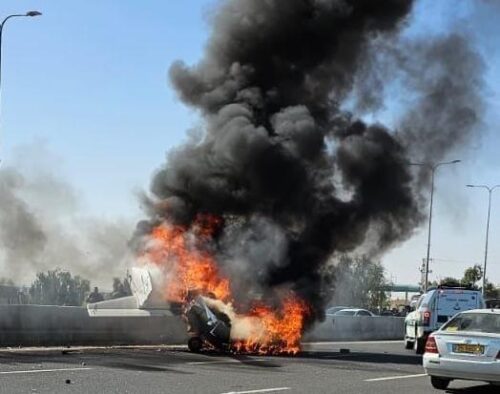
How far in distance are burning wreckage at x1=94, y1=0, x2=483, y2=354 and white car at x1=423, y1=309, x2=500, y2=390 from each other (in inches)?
237

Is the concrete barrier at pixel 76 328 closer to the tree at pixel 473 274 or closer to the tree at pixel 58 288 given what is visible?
the tree at pixel 58 288

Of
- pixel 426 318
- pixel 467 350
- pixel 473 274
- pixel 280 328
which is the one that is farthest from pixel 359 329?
pixel 473 274

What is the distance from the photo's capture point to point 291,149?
1872cm

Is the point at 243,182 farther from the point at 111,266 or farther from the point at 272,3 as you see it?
the point at 111,266

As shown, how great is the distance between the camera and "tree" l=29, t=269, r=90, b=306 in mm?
32747

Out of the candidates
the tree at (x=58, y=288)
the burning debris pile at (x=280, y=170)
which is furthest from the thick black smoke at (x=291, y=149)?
the tree at (x=58, y=288)

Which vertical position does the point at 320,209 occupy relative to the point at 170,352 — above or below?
above

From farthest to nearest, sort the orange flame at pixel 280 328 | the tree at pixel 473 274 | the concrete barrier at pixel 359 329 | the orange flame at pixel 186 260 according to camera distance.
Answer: the tree at pixel 473 274 → the concrete barrier at pixel 359 329 → the orange flame at pixel 186 260 → the orange flame at pixel 280 328

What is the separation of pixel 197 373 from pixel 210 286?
17.7 ft

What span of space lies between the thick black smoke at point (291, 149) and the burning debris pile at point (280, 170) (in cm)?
3

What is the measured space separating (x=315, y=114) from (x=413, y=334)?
6.52 m

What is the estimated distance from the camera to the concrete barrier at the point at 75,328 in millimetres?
16719

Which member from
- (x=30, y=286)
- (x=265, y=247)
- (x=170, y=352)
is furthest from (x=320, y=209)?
(x=30, y=286)

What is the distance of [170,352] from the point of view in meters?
16.5
